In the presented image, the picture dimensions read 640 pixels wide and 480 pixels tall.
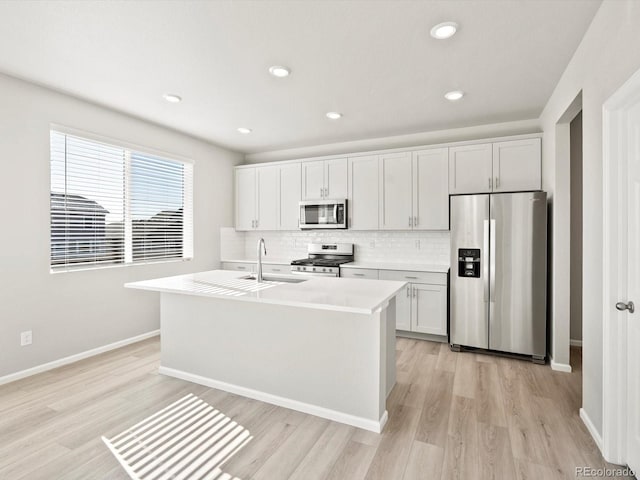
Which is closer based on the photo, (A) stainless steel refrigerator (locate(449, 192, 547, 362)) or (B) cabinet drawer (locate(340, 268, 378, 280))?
(A) stainless steel refrigerator (locate(449, 192, 547, 362))

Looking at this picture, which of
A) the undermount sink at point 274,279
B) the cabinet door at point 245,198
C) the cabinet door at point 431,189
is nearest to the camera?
the undermount sink at point 274,279

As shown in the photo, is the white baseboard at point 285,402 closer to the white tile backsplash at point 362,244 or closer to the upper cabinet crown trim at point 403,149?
the white tile backsplash at point 362,244

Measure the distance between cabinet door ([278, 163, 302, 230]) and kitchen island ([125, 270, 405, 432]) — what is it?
2.17 metres

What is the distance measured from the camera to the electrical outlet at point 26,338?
3.02 m

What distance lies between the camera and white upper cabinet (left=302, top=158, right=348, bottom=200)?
479cm

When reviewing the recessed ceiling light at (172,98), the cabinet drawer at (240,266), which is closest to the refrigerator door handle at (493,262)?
the cabinet drawer at (240,266)

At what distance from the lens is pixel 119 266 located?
3842mm

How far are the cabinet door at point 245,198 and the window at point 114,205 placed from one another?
0.92m

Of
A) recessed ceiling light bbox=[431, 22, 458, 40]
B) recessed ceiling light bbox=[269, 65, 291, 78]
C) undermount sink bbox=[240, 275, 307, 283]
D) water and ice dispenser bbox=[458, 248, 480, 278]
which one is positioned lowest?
undermount sink bbox=[240, 275, 307, 283]

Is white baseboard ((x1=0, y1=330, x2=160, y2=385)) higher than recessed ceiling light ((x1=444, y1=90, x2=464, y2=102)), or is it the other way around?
recessed ceiling light ((x1=444, y1=90, x2=464, y2=102))

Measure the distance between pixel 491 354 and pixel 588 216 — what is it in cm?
197

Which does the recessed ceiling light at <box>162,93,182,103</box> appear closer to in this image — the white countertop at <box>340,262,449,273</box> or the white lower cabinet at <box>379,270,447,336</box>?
the white countertop at <box>340,262,449,273</box>

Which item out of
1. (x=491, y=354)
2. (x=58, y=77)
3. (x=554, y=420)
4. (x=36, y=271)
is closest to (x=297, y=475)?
(x=554, y=420)


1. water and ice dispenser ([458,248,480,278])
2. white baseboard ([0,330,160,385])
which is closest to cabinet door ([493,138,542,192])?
water and ice dispenser ([458,248,480,278])
